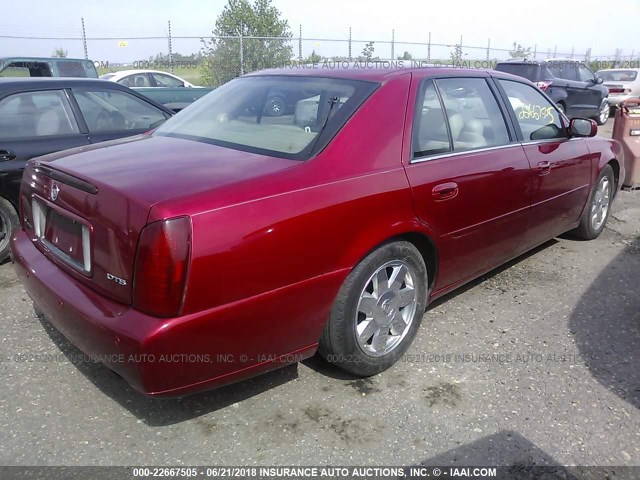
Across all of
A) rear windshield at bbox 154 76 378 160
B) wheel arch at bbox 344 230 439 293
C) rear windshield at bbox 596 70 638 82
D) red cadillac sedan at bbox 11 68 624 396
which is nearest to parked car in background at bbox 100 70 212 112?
rear windshield at bbox 154 76 378 160

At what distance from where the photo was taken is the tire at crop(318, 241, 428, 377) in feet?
8.91

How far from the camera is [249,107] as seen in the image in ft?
10.9

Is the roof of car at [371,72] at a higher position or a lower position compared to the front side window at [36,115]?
higher

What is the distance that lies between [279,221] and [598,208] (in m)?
4.02

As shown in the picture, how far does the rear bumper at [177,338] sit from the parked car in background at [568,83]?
11778 mm

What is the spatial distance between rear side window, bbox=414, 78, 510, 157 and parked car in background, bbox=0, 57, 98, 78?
9.71 m

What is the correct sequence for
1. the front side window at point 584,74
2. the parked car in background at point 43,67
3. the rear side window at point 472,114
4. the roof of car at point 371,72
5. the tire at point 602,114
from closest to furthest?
the roof of car at point 371,72 → the rear side window at point 472,114 → the parked car in background at point 43,67 → the tire at point 602,114 → the front side window at point 584,74

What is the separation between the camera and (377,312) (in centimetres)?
293

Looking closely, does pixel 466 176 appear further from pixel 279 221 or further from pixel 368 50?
pixel 368 50

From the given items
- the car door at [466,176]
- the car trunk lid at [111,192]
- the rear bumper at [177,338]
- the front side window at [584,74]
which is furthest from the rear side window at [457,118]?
the front side window at [584,74]

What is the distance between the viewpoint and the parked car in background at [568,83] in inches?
Answer: 505

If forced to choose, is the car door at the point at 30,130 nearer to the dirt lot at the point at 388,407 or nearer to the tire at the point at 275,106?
the dirt lot at the point at 388,407

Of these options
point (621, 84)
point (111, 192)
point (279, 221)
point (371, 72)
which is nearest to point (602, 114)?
point (621, 84)

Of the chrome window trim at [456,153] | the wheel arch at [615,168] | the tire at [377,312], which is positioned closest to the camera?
the tire at [377,312]
